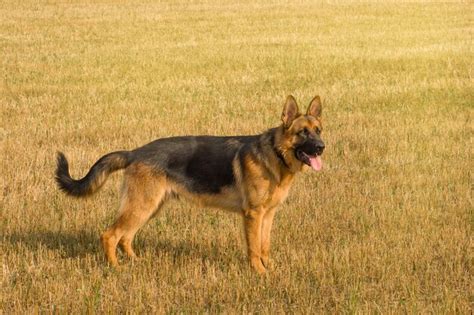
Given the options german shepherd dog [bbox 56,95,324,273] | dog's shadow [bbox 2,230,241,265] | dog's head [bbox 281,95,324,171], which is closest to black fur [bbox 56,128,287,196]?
german shepherd dog [bbox 56,95,324,273]

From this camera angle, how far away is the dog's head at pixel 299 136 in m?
6.10

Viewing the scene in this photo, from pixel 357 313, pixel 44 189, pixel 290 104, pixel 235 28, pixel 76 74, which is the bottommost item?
pixel 357 313

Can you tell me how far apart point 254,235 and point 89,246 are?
1.76 m

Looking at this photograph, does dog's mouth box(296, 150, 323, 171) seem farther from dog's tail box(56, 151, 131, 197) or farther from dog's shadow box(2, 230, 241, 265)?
dog's tail box(56, 151, 131, 197)

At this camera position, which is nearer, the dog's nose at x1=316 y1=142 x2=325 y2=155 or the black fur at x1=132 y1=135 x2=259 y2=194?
the dog's nose at x1=316 y1=142 x2=325 y2=155

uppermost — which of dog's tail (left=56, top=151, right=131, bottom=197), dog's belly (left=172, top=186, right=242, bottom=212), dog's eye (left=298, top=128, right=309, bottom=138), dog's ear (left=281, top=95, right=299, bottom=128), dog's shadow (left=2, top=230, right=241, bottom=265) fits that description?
dog's ear (left=281, top=95, right=299, bottom=128)

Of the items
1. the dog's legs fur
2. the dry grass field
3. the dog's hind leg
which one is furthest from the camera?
the dog's legs fur

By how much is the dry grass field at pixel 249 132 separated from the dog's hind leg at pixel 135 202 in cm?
24

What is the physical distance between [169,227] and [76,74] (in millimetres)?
12217

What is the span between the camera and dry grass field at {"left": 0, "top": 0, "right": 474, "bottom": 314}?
5.83m

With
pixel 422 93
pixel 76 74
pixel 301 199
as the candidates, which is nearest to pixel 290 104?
pixel 301 199

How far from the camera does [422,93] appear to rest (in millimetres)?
15508

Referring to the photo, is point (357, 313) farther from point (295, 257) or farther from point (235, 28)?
point (235, 28)

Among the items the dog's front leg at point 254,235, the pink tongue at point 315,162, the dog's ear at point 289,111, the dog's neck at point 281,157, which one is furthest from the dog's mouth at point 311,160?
the dog's front leg at point 254,235
